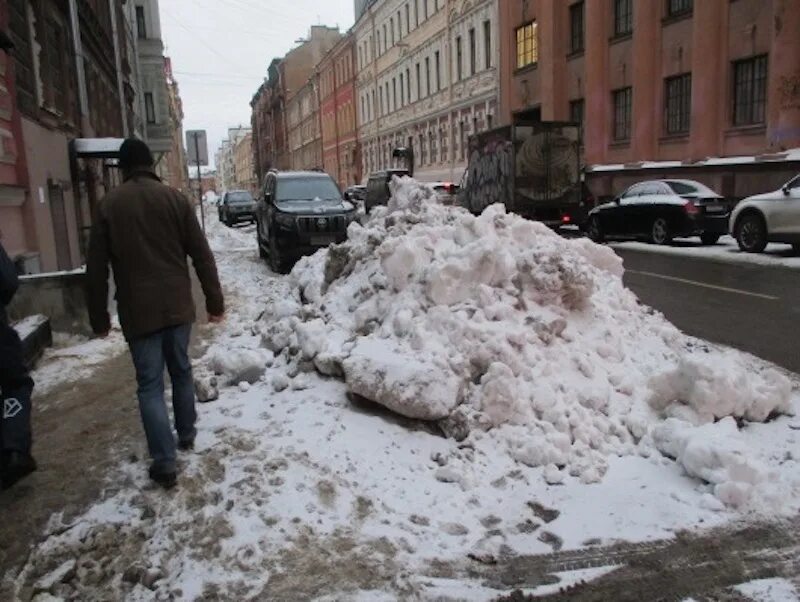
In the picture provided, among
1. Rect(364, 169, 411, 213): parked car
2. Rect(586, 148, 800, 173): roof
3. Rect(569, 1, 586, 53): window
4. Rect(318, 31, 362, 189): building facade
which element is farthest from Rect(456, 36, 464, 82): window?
Rect(318, 31, 362, 189): building facade

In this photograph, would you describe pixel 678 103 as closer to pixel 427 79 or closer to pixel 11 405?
pixel 11 405

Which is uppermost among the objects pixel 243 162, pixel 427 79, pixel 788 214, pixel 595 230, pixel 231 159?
pixel 231 159

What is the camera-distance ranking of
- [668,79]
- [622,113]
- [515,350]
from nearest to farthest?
1. [515,350]
2. [668,79]
3. [622,113]

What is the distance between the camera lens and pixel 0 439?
3982 millimetres

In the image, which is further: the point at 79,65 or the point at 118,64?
the point at 118,64

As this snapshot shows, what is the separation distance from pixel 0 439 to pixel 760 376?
15.6 feet

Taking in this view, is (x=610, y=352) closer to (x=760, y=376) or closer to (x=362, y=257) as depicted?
(x=760, y=376)

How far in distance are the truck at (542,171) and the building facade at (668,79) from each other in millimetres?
3877

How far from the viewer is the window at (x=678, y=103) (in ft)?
73.8

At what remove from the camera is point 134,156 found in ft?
12.7

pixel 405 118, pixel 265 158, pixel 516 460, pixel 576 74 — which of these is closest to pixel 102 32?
pixel 576 74

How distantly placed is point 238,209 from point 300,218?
71.2ft

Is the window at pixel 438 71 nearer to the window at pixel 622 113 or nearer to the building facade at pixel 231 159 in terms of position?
the window at pixel 622 113

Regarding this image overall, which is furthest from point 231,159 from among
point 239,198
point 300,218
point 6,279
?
point 6,279
